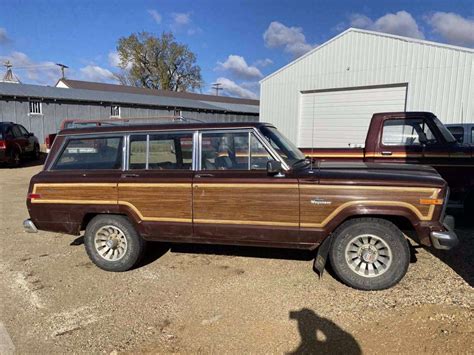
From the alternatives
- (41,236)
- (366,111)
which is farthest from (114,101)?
(41,236)

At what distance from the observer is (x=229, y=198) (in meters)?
4.25

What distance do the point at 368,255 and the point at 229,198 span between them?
1.62 m

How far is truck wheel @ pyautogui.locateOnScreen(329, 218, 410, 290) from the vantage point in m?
3.94

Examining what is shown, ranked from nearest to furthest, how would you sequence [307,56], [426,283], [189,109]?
[426,283]
[307,56]
[189,109]

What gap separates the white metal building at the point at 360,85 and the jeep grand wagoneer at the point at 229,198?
814cm

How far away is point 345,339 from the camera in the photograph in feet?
10.5

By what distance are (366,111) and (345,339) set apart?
12651 millimetres

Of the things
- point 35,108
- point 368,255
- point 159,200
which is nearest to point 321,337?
point 368,255

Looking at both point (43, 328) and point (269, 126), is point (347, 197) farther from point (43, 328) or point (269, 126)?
point (43, 328)

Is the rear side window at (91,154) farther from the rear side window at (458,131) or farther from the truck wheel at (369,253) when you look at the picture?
the rear side window at (458,131)

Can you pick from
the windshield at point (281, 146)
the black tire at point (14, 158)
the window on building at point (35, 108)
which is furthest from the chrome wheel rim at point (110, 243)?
the window on building at point (35, 108)

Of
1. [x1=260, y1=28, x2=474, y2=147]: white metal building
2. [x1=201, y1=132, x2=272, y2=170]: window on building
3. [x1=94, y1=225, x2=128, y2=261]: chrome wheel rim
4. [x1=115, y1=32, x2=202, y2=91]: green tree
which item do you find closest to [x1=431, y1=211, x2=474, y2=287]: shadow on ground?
A: [x1=201, y1=132, x2=272, y2=170]: window on building

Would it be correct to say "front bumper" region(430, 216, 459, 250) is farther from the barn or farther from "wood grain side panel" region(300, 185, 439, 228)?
the barn

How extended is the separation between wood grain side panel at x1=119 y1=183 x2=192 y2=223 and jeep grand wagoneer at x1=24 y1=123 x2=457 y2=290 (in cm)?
1
